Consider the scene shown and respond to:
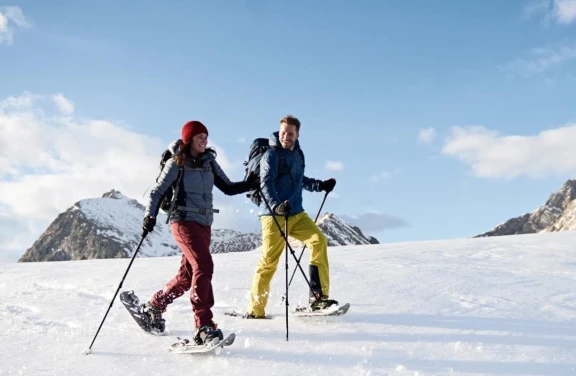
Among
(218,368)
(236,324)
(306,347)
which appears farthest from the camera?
(236,324)

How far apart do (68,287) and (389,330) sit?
5540 millimetres

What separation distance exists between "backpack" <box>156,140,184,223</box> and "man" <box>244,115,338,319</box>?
1037 millimetres

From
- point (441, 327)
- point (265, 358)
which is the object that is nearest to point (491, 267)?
point (441, 327)

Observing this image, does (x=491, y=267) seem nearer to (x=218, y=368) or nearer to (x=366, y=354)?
(x=366, y=354)

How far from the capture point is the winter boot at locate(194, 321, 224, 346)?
480cm

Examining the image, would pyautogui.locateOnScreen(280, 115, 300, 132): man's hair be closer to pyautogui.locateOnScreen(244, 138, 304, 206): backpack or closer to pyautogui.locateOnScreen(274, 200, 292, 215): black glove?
pyautogui.locateOnScreen(244, 138, 304, 206): backpack

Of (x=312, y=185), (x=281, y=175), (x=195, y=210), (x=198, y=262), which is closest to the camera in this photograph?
(x=198, y=262)

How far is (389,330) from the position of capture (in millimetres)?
5355

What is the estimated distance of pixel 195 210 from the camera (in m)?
5.16

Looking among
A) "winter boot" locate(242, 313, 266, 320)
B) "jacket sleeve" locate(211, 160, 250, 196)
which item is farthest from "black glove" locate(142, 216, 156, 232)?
"winter boot" locate(242, 313, 266, 320)

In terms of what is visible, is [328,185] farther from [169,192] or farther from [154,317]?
[154,317]

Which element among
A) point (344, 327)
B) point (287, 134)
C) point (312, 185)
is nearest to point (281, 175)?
point (287, 134)

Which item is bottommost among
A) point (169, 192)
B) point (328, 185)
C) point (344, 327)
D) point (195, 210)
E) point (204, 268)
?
point (344, 327)

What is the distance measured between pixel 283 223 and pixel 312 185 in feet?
2.98
